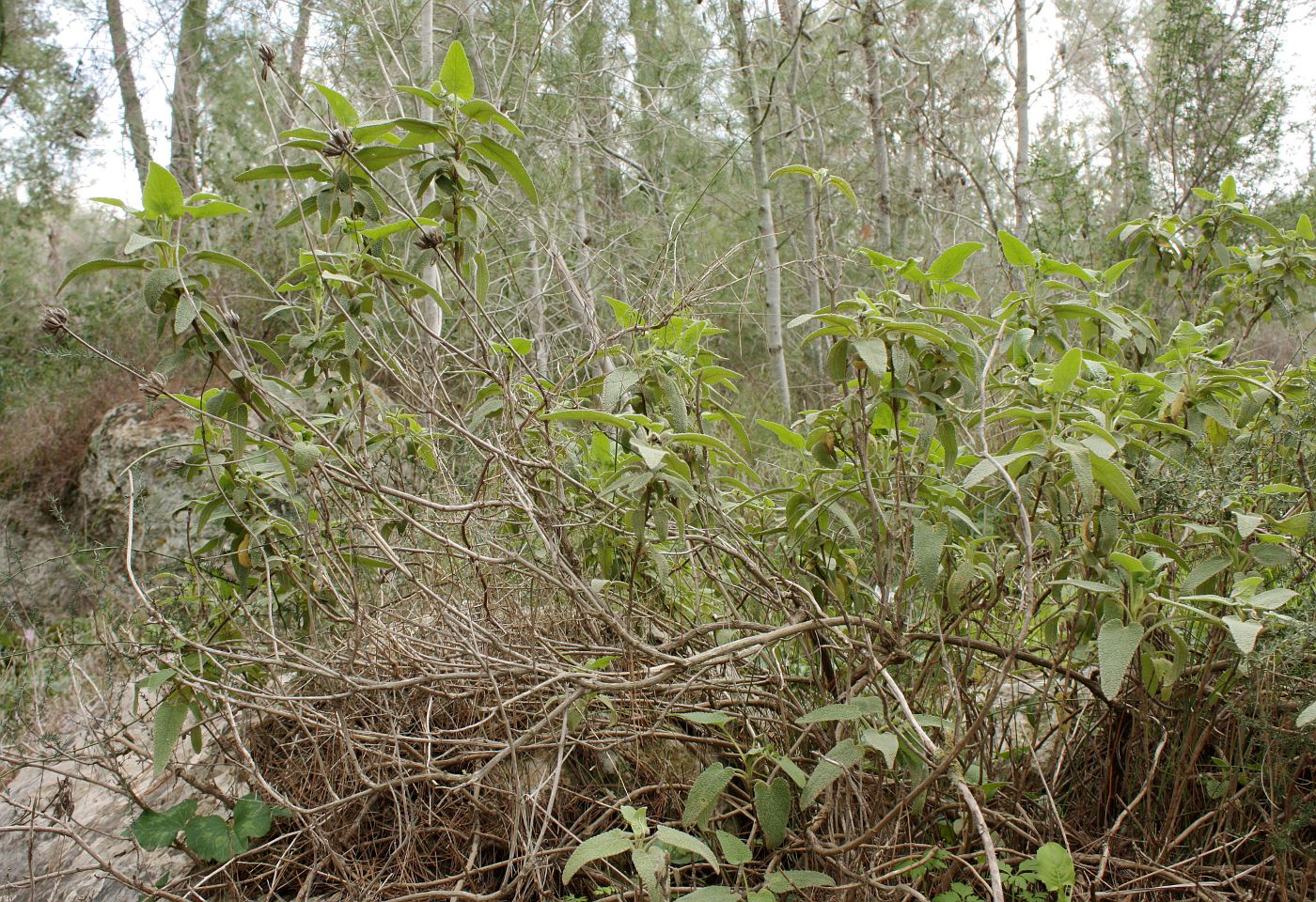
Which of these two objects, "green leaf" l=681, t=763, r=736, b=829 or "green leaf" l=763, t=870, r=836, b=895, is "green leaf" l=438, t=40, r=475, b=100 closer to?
"green leaf" l=681, t=763, r=736, b=829

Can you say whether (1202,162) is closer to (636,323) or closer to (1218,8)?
(1218,8)

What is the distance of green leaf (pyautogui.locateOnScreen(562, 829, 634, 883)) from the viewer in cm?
131

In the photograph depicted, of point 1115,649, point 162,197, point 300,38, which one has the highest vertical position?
point 300,38

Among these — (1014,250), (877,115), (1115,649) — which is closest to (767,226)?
(877,115)

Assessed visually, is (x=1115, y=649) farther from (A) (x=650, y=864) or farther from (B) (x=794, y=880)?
(A) (x=650, y=864)

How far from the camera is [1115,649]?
4.68 feet

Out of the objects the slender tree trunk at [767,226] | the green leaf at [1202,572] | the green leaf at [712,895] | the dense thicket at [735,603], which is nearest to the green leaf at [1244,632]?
the dense thicket at [735,603]

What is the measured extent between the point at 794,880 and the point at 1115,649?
2.13 feet

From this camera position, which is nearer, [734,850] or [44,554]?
[734,850]

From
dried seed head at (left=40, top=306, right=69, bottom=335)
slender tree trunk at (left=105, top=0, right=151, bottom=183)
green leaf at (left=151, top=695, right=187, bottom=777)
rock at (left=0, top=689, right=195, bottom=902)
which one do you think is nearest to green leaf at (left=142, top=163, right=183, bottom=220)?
dried seed head at (left=40, top=306, right=69, bottom=335)

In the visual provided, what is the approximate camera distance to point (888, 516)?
180cm

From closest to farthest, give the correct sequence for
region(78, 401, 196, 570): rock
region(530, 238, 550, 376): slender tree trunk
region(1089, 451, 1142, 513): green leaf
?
1. region(1089, 451, 1142, 513): green leaf
2. region(530, 238, 550, 376): slender tree trunk
3. region(78, 401, 196, 570): rock

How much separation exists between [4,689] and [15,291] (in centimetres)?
770

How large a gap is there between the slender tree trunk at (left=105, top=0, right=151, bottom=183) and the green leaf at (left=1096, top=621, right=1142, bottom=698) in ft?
31.2
